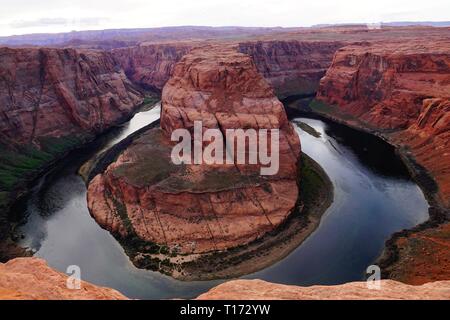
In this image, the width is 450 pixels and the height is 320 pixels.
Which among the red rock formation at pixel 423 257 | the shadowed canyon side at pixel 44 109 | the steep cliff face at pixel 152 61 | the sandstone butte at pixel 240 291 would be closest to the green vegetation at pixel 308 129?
the red rock formation at pixel 423 257

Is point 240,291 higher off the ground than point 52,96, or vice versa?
point 52,96

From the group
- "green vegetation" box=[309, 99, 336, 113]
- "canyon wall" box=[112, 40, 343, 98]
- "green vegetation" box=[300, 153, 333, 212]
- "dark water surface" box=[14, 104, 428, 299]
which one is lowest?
"dark water surface" box=[14, 104, 428, 299]

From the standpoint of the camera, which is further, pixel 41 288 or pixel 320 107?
pixel 320 107

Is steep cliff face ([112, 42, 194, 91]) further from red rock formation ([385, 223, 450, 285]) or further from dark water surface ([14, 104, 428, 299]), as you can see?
red rock formation ([385, 223, 450, 285])

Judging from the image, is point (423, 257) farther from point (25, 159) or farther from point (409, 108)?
point (25, 159)

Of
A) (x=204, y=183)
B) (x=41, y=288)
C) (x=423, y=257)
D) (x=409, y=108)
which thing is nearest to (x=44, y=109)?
(x=204, y=183)

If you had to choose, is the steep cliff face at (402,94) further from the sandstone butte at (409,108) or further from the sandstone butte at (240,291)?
the sandstone butte at (240,291)

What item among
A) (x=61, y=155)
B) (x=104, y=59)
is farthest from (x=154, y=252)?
(x=104, y=59)

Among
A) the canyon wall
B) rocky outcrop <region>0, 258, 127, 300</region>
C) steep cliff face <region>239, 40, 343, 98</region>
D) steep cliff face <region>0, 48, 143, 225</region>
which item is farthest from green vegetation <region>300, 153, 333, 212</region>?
steep cliff face <region>239, 40, 343, 98</region>
